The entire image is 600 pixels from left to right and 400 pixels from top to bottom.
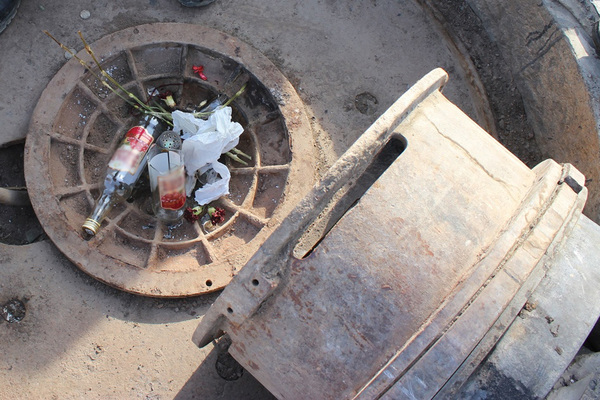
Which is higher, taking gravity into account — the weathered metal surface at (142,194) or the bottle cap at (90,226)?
the weathered metal surface at (142,194)

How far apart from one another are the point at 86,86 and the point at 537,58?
151 inches

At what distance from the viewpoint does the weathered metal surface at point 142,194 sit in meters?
3.81

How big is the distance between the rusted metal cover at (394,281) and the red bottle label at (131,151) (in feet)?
5.54

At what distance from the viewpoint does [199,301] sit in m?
3.92

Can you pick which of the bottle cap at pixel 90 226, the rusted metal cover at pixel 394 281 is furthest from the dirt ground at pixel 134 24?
the rusted metal cover at pixel 394 281

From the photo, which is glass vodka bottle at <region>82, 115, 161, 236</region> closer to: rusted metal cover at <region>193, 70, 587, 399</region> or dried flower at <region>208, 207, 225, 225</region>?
dried flower at <region>208, 207, 225, 225</region>

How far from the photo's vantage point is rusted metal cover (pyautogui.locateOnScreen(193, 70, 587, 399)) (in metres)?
2.52

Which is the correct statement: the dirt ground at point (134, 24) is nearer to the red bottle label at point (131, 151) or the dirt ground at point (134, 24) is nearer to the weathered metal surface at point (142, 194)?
the weathered metal surface at point (142, 194)

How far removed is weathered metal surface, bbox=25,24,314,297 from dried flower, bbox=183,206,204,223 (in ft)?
0.31

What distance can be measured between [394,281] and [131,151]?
7.84 ft

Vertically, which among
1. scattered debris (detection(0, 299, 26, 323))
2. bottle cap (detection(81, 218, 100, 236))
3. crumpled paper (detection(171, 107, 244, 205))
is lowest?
scattered debris (detection(0, 299, 26, 323))

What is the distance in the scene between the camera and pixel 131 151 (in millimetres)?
3906

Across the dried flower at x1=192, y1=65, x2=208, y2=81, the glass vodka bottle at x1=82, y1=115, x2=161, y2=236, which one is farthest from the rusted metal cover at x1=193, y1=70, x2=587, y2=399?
the dried flower at x1=192, y1=65, x2=208, y2=81

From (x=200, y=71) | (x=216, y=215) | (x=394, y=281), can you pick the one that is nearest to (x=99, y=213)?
(x=216, y=215)
